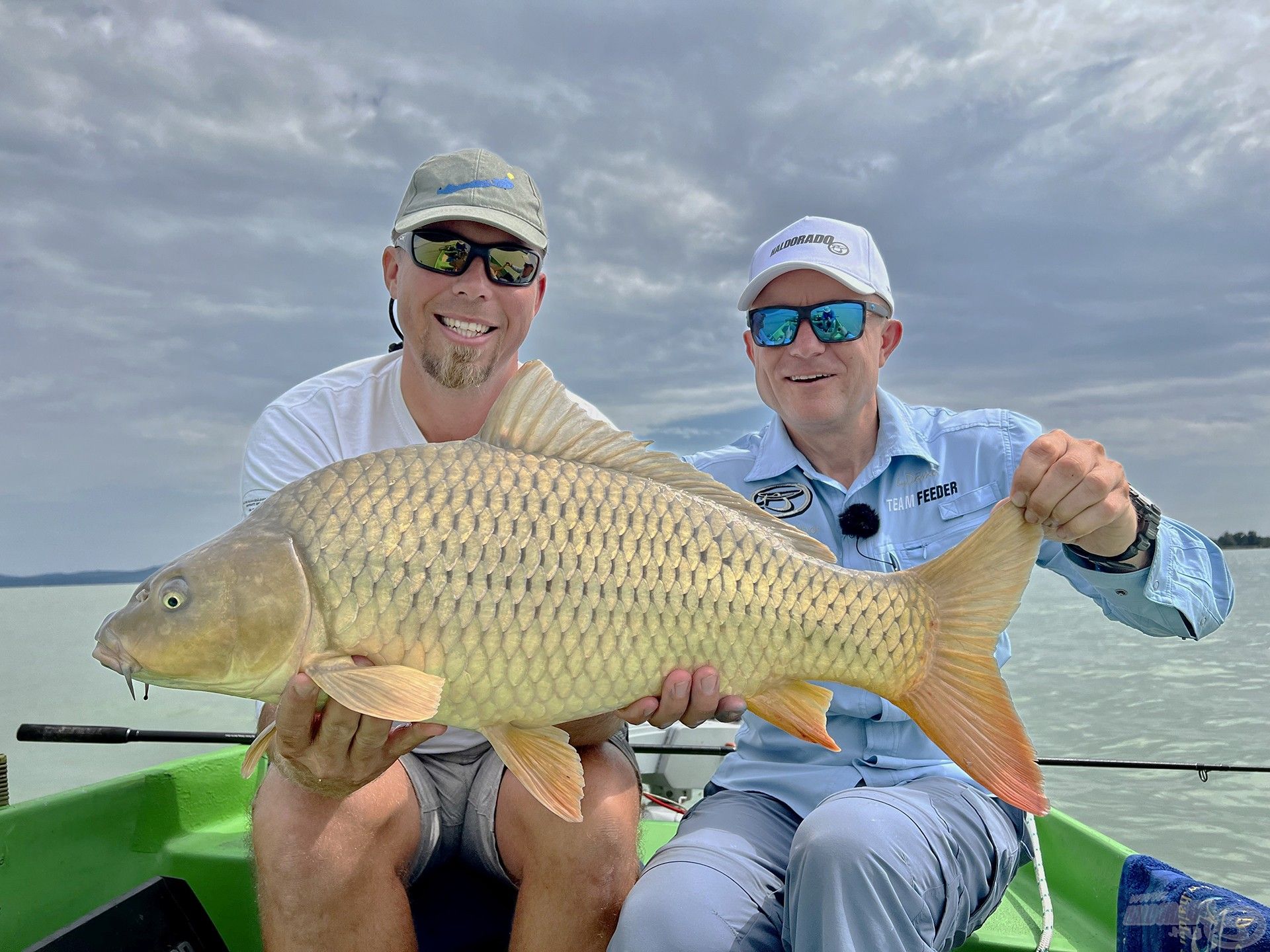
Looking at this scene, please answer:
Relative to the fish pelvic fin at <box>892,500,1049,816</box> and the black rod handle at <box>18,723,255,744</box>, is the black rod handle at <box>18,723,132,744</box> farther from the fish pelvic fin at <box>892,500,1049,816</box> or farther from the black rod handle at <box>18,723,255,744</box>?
the fish pelvic fin at <box>892,500,1049,816</box>

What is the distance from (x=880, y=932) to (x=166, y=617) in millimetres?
1427

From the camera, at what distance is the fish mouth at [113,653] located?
5.31 feet

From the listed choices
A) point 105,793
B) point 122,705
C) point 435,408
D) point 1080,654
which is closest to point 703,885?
point 435,408

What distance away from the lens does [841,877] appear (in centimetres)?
168

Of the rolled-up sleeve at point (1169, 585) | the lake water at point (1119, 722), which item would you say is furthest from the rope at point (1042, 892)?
the lake water at point (1119, 722)

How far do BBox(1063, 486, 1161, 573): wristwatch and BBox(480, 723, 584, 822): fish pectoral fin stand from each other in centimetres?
131

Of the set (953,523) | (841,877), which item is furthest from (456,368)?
(841,877)

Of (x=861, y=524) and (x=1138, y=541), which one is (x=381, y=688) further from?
(x=1138, y=541)

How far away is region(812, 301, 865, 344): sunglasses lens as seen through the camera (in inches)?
98.2

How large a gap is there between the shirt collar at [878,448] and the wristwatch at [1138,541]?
1.58 ft

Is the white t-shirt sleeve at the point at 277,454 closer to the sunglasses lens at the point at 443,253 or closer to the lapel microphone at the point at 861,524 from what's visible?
the sunglasses lens at the point at 443,253

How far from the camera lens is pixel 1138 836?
287 inches

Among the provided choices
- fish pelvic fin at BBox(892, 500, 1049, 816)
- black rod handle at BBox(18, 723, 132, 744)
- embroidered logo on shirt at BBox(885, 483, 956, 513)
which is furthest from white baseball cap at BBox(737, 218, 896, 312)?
black rod handle at BBox(18, 723, 132, 744)

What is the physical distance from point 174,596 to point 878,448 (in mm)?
1770
